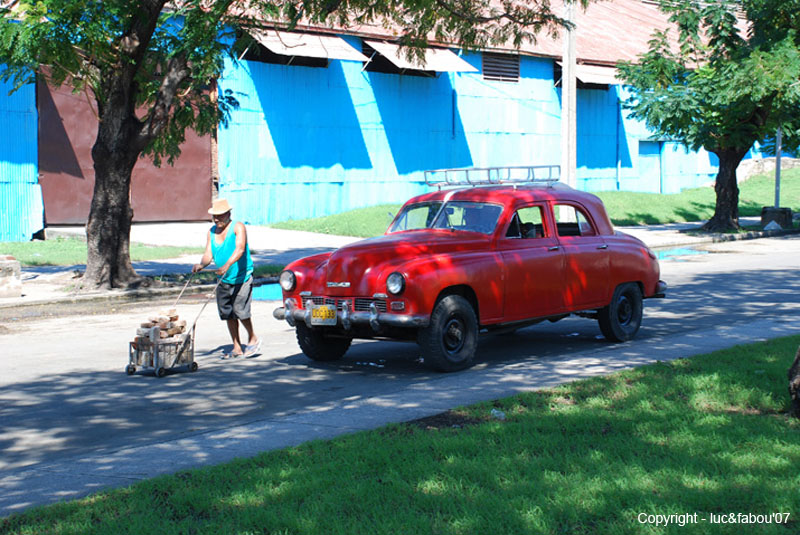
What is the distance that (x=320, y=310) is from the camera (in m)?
9.59

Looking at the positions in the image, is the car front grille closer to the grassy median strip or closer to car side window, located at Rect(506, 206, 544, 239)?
car side window, located at Rect(506, 206, 544, 239)

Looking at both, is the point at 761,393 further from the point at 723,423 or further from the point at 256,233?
the point at 256,233

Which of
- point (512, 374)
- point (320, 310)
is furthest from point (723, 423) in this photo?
point (320, 310)

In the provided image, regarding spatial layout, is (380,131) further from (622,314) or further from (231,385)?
(231,385)

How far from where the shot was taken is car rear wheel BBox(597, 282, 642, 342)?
11.3 meters

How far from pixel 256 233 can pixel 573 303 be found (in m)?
18.6

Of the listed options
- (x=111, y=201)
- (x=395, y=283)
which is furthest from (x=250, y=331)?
(x=111, y=201)

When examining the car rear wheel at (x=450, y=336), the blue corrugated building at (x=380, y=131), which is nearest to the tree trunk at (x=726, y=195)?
the blue corrugated building at (x=380, y=131)

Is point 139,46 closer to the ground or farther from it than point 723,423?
farther from it

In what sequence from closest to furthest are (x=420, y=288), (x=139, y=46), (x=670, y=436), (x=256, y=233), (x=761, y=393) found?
(x=670, y=436)
(x=761, y=393)
(x=420, y=288)
(x=139, y=46)
(x=256, y=233)

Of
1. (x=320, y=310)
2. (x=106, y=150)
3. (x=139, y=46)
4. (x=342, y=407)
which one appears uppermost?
(x=139, y=46)

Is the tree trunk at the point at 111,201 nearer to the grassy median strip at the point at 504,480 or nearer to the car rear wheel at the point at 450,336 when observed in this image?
the car rear wheel at the point at 450,336

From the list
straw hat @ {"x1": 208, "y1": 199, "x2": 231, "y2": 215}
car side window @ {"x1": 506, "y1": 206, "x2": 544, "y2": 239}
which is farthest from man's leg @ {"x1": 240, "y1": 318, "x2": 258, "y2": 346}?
car side window @ {"x1": 506, "y1": 206, "x2": 544, "y2": 239}

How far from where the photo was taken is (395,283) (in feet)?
30.2
